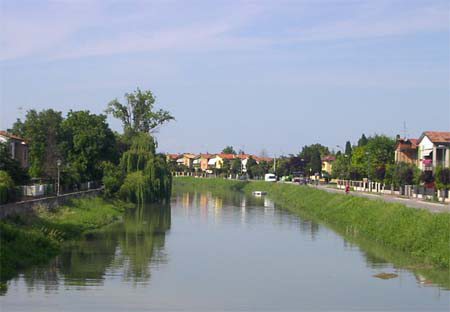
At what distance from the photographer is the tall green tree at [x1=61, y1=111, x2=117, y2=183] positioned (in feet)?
206

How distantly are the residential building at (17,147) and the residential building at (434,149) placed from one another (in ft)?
118

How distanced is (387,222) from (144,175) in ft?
96.9

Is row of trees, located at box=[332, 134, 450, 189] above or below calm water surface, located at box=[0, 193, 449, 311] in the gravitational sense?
above

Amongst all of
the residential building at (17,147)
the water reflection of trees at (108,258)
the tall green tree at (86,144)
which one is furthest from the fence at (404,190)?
the residential building at (17,147)

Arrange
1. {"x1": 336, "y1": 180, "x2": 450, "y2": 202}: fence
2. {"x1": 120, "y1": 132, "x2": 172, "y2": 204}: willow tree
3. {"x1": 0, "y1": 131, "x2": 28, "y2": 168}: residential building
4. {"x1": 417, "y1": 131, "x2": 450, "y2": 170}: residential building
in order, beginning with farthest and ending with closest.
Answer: {"x1": 417, "y1": 131, "x2": 450, "y2": 170}: residential building < {"x1": 120, "y1": 132, "x2": 172, "y2": 204}: willow tree < {"x1": 0, "y1": 131, "x2": 28, "y2": 168}: residential building < {"x1": 336, "y1": 180, "x2": 450, "y2": 202}: fence

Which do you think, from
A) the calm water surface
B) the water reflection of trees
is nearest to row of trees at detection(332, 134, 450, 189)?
the calm water surface

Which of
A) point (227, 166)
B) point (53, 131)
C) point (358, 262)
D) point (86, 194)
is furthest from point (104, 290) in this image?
point (227, 166)

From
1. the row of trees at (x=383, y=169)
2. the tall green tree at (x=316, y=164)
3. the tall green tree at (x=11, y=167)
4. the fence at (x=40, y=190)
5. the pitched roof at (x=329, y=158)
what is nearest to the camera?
the fence at (x=40, y=190)

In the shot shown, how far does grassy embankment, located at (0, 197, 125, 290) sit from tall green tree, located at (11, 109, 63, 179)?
23.4 feet

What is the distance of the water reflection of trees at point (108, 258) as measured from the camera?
25.1 metres

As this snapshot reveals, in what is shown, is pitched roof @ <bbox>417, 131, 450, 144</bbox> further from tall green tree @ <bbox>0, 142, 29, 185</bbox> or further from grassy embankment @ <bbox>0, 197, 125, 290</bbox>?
tall green tree @ <bbox>0, 142, 29, 185</bbox>

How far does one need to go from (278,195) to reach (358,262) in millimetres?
57725

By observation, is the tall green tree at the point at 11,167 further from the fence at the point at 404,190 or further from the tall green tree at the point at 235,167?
the tall green tree at the point at 235,167

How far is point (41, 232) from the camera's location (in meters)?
31.0
